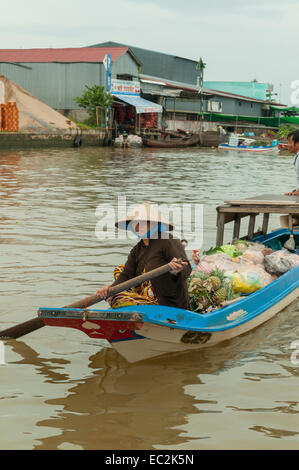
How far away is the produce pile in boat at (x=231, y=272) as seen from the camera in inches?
214

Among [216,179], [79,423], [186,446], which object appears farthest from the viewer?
[216,179]

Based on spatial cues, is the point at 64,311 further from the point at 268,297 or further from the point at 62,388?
the point at 268,297

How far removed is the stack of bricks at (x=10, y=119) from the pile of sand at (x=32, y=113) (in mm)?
1488

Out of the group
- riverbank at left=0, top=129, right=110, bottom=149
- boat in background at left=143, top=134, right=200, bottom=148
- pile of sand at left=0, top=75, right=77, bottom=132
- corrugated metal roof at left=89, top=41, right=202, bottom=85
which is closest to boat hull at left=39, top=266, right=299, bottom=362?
riverbank at left=0, top=129, right=110, bottom=149

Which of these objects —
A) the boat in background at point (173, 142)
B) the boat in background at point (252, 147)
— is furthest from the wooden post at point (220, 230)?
the boat in background at point (252, 147)

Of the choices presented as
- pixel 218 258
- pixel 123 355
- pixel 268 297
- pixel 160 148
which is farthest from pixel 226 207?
pixel 160 148

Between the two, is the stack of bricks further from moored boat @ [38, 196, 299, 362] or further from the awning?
moored boat @ [38, 196, 299, 362]

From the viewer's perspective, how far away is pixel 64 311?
4.26m

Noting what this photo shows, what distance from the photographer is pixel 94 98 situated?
3806cm

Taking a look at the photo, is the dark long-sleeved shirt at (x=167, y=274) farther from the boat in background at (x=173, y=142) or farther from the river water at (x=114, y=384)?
the boat in background at (x=173, y=142)

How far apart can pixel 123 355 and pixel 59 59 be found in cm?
3956

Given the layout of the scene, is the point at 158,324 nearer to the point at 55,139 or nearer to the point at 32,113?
the point at 55,139

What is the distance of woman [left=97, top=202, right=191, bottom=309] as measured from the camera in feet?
15.4

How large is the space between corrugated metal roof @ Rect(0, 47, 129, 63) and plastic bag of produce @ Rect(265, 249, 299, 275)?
35.4m
